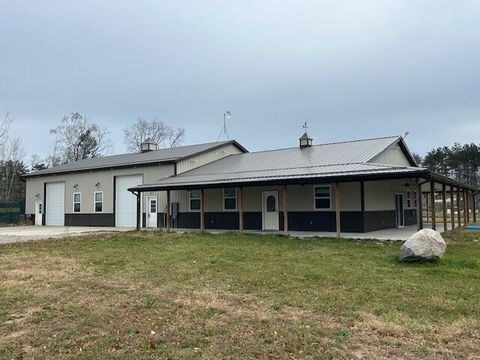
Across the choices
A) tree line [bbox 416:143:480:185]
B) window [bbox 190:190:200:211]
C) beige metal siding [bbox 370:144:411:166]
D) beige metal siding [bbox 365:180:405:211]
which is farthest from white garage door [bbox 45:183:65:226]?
tree line [bbox 416:143:480:185]

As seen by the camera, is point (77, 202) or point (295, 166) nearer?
point (295, 166)

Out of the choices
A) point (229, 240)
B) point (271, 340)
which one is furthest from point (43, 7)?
point (271, 340)

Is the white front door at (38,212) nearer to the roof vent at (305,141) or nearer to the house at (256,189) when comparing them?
the house at (256,189)

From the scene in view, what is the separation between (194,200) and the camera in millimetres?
22547

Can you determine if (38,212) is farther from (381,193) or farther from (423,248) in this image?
(423,248)

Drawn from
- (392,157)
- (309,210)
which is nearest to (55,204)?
(309,210)

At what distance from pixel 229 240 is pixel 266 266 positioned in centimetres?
585

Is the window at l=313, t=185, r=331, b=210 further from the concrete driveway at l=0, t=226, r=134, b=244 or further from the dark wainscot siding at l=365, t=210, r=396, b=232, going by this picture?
the concrete driveway at l=0, t=226, r=134, b=244

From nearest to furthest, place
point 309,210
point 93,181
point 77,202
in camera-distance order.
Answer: point 309,210 < point 93,181 < point 77,202

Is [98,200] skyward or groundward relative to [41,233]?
skyward

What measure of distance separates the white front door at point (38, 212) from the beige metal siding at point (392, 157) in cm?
2324

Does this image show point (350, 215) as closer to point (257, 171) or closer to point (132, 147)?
point (257, 171)

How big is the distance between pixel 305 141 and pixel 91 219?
45.9ft

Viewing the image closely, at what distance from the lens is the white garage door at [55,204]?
96.5 ft
